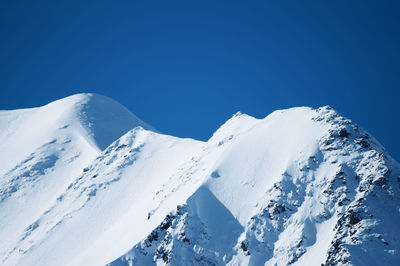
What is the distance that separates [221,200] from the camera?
2222 inches

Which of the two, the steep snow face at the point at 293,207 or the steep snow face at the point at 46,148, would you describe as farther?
the steep snow face at the point at 46,148

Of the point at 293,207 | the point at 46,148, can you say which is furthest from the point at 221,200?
the point at 46,148

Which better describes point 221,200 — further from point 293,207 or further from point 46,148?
point 46,148

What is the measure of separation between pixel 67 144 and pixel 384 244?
71078mm

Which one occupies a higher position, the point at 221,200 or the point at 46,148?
the point at 46,148

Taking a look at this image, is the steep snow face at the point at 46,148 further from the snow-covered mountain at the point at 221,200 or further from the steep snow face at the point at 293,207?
the steep snow face at the point at 293,207

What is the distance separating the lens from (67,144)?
95250 millimetres

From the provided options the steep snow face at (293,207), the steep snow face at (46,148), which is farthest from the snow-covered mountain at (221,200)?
the steep snow face at (46,148)

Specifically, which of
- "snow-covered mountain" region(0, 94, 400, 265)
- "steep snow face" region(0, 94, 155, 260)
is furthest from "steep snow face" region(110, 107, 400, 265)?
"steep snow face" region(0, 94, 155, 260)

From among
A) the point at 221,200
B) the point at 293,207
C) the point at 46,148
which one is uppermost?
the point at 46,148

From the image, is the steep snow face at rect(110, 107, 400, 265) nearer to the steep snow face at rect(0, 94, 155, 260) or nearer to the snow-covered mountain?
the snow-covered mountain

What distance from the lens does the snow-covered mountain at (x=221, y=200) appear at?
A: 4788 cm

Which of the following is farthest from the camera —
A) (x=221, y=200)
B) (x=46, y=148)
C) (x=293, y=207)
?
(x=46, y=148)

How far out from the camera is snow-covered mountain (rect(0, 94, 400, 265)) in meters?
47.9
